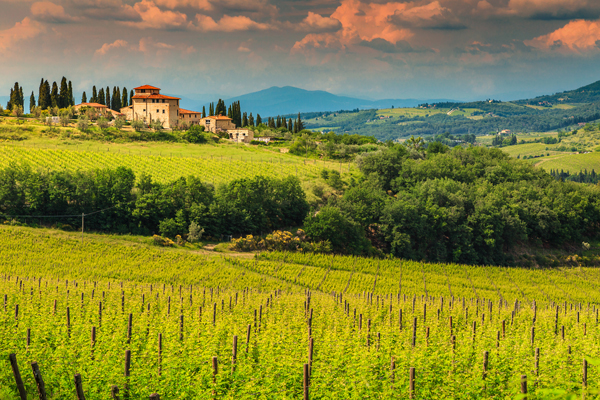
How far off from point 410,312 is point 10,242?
33.4m

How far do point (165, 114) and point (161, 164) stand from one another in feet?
117

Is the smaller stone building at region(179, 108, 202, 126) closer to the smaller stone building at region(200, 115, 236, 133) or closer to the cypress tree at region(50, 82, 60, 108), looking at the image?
the smaller stone building at region(200, 115, 236, 133)

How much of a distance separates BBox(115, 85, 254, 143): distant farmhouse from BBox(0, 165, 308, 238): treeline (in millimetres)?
47427

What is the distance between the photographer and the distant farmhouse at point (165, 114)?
98000 millimetres

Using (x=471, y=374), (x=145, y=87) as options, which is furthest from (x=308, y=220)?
(x=145, y=87)

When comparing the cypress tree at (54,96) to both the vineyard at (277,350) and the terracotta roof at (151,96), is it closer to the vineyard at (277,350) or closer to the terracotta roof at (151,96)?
the terracotta roof at (151,96)

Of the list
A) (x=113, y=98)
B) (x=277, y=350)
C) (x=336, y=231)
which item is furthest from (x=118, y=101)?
(x=277, y=350)

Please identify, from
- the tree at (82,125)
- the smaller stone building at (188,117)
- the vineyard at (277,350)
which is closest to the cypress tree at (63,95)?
the tree at (82,125)

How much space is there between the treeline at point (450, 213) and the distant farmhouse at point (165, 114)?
32.9 metres

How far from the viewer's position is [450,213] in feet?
193

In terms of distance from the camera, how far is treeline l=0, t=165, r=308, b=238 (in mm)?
46781

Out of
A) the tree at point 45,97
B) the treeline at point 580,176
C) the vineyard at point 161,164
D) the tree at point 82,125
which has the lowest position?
the treeline at point 580,176

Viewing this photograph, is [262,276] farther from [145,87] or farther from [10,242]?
[145,87]

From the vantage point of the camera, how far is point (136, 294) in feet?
76.5
